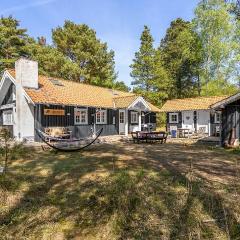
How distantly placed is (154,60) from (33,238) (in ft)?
117

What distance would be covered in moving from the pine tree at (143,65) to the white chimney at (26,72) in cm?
2067

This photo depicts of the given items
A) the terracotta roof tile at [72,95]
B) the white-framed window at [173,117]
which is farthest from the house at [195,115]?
the terracotta roof tile at [72,95]

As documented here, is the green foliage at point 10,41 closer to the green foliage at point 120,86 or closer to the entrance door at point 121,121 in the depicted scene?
the green foliage at point 120,86

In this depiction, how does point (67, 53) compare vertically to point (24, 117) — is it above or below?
above

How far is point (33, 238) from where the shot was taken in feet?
17.7

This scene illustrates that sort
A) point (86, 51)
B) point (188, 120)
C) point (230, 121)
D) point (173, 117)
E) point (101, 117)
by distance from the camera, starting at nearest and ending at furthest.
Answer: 1. point (230, 121)
2. point (101, 117)
3. point (188, 120)
4. point (173, 117)
5. point (86, 51)

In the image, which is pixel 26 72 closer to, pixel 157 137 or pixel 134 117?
pixel 157 137

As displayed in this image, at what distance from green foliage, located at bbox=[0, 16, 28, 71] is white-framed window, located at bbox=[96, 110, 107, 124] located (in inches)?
724

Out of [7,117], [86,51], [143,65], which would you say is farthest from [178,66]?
[7,117]

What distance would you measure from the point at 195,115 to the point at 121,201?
72.4 feet

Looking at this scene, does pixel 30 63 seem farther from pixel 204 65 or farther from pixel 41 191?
pixel 204 65

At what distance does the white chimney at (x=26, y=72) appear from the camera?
19406mm

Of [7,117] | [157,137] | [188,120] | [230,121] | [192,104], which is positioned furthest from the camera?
[188,120]

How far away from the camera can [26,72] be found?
19703 mm
